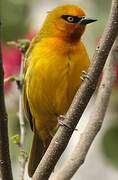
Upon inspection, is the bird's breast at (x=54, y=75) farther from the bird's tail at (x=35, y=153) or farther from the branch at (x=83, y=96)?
the branch at (x=83, y=96)

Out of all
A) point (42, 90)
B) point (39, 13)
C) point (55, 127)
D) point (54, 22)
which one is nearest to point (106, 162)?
point (55, 127)

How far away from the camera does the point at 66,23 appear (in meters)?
4.14

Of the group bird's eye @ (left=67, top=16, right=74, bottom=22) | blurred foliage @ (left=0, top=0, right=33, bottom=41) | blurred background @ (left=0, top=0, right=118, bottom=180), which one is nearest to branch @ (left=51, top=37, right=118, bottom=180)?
blurred background @ (left=0, top=0, right=118, bottom=180)

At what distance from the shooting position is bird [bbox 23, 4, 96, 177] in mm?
3877

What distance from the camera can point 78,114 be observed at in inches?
107

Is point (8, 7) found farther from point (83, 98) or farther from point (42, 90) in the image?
point (83, 98)

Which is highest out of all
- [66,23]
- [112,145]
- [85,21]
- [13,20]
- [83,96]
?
[83,96]

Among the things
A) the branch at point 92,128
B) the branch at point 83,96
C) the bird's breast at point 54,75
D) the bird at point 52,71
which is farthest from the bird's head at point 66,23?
the branch at point 83,96

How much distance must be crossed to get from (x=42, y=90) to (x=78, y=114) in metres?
1.24

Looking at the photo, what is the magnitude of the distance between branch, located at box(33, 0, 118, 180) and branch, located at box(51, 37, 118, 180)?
0.06 meters

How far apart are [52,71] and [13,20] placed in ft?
3.04

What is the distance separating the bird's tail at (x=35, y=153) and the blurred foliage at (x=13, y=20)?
0.79 meters

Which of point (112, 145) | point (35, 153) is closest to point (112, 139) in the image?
point (112, 145)

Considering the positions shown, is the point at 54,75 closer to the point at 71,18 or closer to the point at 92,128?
the point at 71,18
